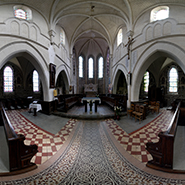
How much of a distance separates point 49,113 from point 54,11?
848cm

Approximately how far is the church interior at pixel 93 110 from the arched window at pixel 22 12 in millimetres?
62

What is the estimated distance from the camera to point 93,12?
1080 cm

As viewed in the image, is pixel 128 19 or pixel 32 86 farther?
pixel 32 86

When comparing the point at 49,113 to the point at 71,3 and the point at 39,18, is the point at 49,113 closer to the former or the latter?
the point at 39,18

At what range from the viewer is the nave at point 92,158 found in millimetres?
2373

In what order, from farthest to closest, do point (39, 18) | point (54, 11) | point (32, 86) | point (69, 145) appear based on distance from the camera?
1. point (32, 86)
2. point (54, 11)
3. point (39, 18)
4. point (69, 145)

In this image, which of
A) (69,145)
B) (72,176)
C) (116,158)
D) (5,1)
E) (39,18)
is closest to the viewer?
(72,176)

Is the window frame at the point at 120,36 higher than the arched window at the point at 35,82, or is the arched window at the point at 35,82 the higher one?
the window frame at the point at 120,36

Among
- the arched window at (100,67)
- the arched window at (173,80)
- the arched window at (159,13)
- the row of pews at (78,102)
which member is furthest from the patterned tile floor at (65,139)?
the arched window at (100,67)

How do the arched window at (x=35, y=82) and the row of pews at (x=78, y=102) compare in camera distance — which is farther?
the arched window at (x=35, y=82)

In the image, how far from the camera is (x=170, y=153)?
2.41m

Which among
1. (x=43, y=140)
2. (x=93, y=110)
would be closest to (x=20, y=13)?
(x=43, y=140)

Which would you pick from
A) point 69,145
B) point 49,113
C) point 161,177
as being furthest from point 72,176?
point 49,113

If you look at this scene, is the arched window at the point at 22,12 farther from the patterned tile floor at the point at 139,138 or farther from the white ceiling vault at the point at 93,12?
the patterned tile floor at the point at 139,138
